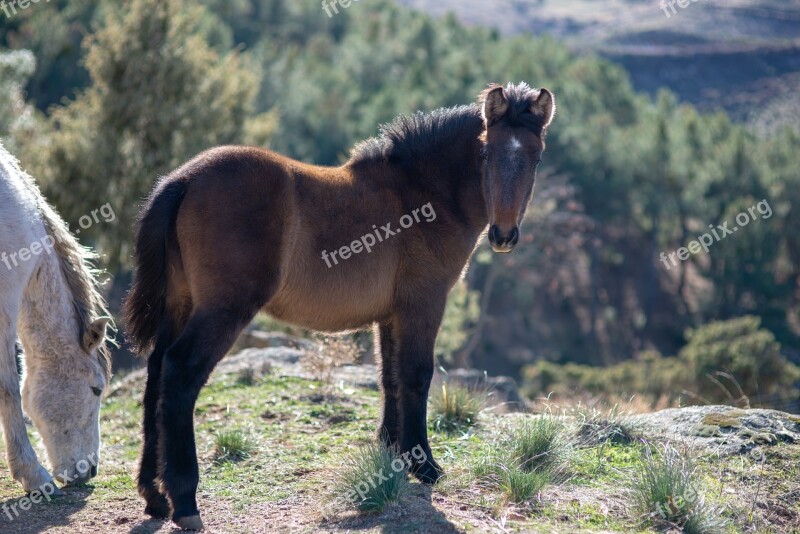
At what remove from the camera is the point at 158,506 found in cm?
546

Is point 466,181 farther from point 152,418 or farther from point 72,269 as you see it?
point 72,269

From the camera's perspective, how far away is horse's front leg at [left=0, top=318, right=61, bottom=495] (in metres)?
5.76

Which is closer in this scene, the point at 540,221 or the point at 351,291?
the point at 351,291

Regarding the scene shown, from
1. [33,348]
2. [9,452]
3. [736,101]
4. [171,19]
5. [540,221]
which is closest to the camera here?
[9,452]

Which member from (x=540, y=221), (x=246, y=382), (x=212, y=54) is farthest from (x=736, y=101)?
(x=246, y=382)

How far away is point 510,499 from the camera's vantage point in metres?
5.46

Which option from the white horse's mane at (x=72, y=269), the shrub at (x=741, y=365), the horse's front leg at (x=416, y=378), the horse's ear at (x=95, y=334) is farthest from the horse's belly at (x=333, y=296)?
the shrub at (x=741, y=365)

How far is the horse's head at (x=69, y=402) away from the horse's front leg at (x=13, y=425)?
223 millimetres

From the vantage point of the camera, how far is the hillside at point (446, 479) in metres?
5.26

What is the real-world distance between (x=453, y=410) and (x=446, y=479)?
172 cm

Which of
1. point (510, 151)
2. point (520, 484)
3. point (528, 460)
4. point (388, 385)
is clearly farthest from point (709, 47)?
point (520, 484)

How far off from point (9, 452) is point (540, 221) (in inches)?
917

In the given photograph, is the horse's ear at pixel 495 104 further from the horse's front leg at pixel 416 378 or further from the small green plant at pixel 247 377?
the small green plant at pixel 247 377

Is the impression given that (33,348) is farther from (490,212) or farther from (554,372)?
(554,372)
